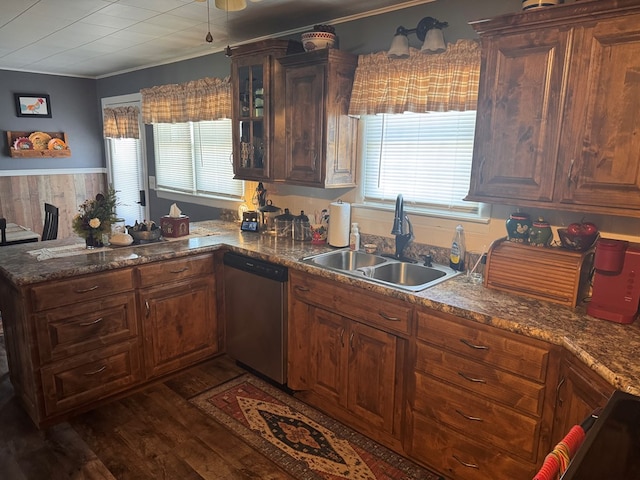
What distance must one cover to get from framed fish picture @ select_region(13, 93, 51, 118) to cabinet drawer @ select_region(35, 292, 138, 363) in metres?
4.00

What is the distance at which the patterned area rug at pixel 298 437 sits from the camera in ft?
7.32

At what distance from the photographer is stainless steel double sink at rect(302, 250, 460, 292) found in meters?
2.54

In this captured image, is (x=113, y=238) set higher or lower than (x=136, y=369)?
higher

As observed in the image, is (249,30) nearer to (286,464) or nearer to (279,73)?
(279,73)

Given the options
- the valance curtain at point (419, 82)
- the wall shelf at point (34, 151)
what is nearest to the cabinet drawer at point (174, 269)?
the valance curtain at point (419, 82)

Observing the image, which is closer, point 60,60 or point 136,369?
point 136,369

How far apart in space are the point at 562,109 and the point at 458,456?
1.59 metres

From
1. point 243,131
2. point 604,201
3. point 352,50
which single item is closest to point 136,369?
point 243,131

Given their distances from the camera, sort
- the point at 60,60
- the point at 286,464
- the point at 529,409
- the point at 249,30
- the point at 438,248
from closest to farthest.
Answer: the point at 529,409 < the point at 286,464 < the point at 438,248 < the point at 249,30 < the point at 60,60

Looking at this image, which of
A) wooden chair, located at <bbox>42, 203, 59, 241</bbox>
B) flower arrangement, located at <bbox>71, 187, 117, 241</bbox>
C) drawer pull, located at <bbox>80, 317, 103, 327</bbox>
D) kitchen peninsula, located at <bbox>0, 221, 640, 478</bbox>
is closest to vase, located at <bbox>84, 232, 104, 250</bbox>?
flower arrangement, located at <bbox>71, 187, 117, 241</bbox>

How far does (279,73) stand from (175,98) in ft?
5.54

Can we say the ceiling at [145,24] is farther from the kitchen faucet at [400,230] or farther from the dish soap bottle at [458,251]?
the dish soap bottle at [458,251]

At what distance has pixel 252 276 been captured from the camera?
9.62 feet

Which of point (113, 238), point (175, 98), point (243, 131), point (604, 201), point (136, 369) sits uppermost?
point (175, 98)
